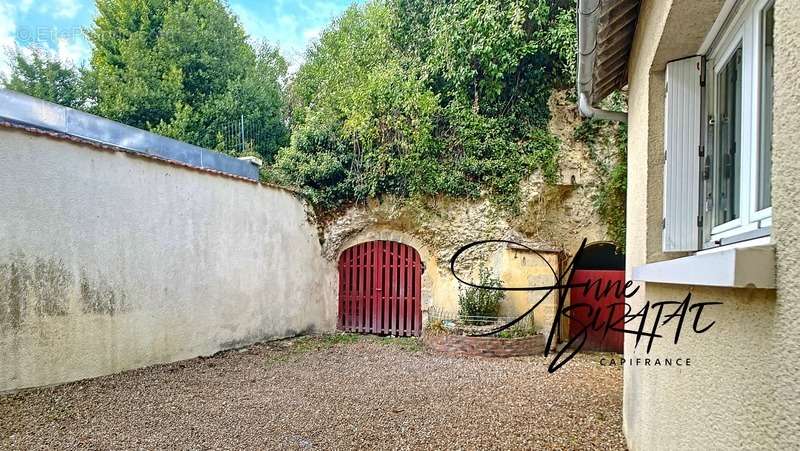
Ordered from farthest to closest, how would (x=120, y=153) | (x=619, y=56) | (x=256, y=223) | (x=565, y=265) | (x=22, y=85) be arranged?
1. (x=22, y=85)
2. (x=565, y=265)
3. (x=256, y=223)
4. (x=120, y=153)
5. (x=619, y=56)

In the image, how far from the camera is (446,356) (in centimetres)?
737

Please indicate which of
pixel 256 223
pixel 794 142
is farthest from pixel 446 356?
pixel 794 142

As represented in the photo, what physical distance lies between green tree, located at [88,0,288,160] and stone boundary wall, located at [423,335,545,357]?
11.1 m

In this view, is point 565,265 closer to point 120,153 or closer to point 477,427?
point 477,427

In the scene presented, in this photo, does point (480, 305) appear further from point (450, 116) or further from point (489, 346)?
point (450, 116)

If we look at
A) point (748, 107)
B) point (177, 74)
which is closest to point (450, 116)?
point (748, 107)

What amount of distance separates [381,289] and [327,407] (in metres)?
4.97

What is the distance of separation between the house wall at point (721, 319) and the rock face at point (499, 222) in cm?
581

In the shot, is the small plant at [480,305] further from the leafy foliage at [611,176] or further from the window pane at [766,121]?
the window pane at [766,121]

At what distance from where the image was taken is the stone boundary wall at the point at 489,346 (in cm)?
728

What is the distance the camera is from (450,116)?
920cm

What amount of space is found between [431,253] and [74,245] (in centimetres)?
606

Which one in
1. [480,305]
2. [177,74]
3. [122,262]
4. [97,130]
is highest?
[177,74]

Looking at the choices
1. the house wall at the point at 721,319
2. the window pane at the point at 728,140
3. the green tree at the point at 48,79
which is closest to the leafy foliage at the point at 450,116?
the house wall at the point at 721,319
